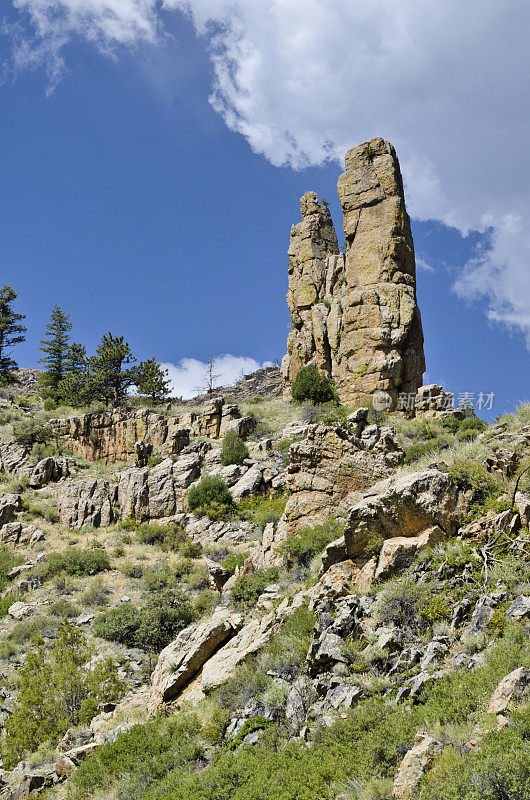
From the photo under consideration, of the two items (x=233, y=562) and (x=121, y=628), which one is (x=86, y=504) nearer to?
(x=121, y=628)

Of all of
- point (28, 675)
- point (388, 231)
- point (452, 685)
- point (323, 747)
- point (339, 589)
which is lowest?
point (28, 675)

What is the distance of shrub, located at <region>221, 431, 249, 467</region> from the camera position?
31000mm

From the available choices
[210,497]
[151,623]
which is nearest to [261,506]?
[210,497]

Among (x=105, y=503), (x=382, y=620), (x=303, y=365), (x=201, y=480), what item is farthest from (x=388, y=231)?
(x=382, y=620)

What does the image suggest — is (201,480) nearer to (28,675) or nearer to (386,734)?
(28,675)

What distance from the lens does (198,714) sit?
10.1 meters

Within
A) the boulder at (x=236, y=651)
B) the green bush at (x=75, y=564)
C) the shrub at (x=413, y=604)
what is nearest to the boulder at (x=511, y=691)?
the shrub at (x=413, y=604)

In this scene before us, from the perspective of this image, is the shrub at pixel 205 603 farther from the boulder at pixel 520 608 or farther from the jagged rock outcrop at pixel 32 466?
the jagged rock outcrop at pixel 32 466

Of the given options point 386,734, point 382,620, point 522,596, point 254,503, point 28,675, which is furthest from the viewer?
point 254,503

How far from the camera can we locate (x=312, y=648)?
9078 mm

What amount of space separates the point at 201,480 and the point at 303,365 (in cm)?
1704

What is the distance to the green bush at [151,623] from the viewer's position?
55.8 feet

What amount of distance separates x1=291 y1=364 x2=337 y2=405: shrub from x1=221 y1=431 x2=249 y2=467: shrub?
307 inches

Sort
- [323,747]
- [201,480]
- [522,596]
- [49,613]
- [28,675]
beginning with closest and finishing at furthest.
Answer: [323,747] < [522,596] < [28,675] < [49,613] < [201,480]
